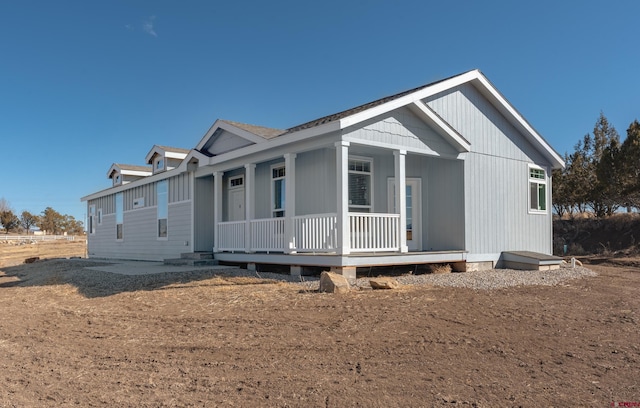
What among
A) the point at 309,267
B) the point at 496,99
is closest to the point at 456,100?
the point at 496,99

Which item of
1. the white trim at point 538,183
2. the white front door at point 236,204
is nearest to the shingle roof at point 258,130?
the white front door at point 236,204

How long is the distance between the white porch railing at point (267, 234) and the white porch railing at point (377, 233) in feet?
5.91

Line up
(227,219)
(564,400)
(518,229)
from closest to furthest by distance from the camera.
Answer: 1. (564,400)
2. (518,229)
3. (227,219)

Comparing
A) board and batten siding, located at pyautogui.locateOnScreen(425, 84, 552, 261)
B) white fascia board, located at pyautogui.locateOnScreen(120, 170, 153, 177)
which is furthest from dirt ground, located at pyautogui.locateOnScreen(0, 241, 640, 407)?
white fascia board, located at pyautogui.locateOnScreen(120, 170, 153, 177)

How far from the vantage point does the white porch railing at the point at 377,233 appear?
10.4 metres

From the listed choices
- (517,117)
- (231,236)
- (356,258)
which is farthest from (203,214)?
(517,117)

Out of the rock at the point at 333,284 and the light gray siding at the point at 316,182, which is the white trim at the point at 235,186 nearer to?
the light gray siding at the point at 316,182

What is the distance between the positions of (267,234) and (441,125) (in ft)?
15.7

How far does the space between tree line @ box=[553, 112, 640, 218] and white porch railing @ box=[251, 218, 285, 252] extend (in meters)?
16.2

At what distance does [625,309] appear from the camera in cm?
741

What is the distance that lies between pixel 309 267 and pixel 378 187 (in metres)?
2.95

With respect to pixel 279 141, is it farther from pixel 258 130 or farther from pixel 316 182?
pixel 258 130

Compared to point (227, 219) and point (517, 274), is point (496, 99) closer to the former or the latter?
point (517, 274)

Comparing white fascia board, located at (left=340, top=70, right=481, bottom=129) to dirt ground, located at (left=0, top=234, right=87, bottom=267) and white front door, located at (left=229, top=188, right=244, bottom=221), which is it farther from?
dirt ground, located at (left=0, top=234, right=87, bottom=267)
